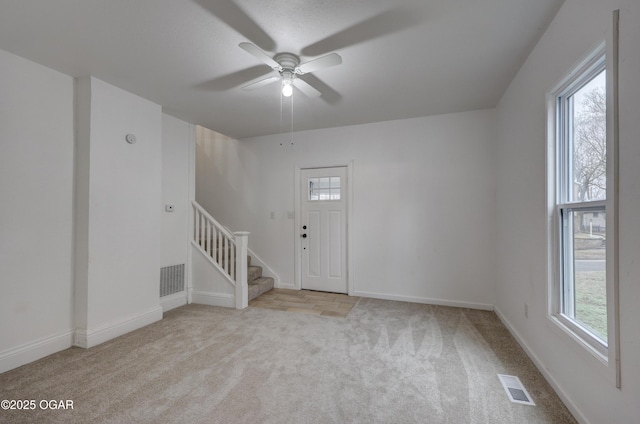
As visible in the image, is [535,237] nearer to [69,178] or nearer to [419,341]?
[419,341]

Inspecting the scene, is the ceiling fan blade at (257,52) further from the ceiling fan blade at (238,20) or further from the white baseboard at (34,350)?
the white baseboard at (34,350)

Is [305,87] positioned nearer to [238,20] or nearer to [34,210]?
[238,20]

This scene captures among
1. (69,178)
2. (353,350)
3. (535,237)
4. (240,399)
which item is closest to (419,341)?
(353,350)

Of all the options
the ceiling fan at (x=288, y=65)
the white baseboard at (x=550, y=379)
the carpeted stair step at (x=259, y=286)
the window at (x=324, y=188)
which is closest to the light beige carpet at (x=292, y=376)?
the white baseboard at (x=550, y=379)

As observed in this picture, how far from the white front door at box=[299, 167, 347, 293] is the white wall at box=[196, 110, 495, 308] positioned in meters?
0.19

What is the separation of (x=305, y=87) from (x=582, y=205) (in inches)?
94.6

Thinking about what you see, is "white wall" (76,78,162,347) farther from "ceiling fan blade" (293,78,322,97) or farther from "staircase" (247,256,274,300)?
"ceiling fan blade" (293,78,322,97)

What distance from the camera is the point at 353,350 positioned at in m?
2.57

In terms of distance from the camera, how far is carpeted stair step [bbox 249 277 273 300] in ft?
13.3

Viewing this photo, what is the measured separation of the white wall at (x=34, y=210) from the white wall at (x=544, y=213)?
4.07m

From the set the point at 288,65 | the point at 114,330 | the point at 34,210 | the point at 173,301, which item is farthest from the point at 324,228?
the point at 34,210

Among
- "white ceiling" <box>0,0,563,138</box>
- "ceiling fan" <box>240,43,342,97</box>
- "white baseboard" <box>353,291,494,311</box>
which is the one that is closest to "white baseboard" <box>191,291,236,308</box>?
"white baseboard" <box>353,291,494,311</box>

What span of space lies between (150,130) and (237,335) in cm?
256

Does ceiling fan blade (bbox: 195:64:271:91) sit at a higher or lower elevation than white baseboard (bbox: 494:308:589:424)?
higher
